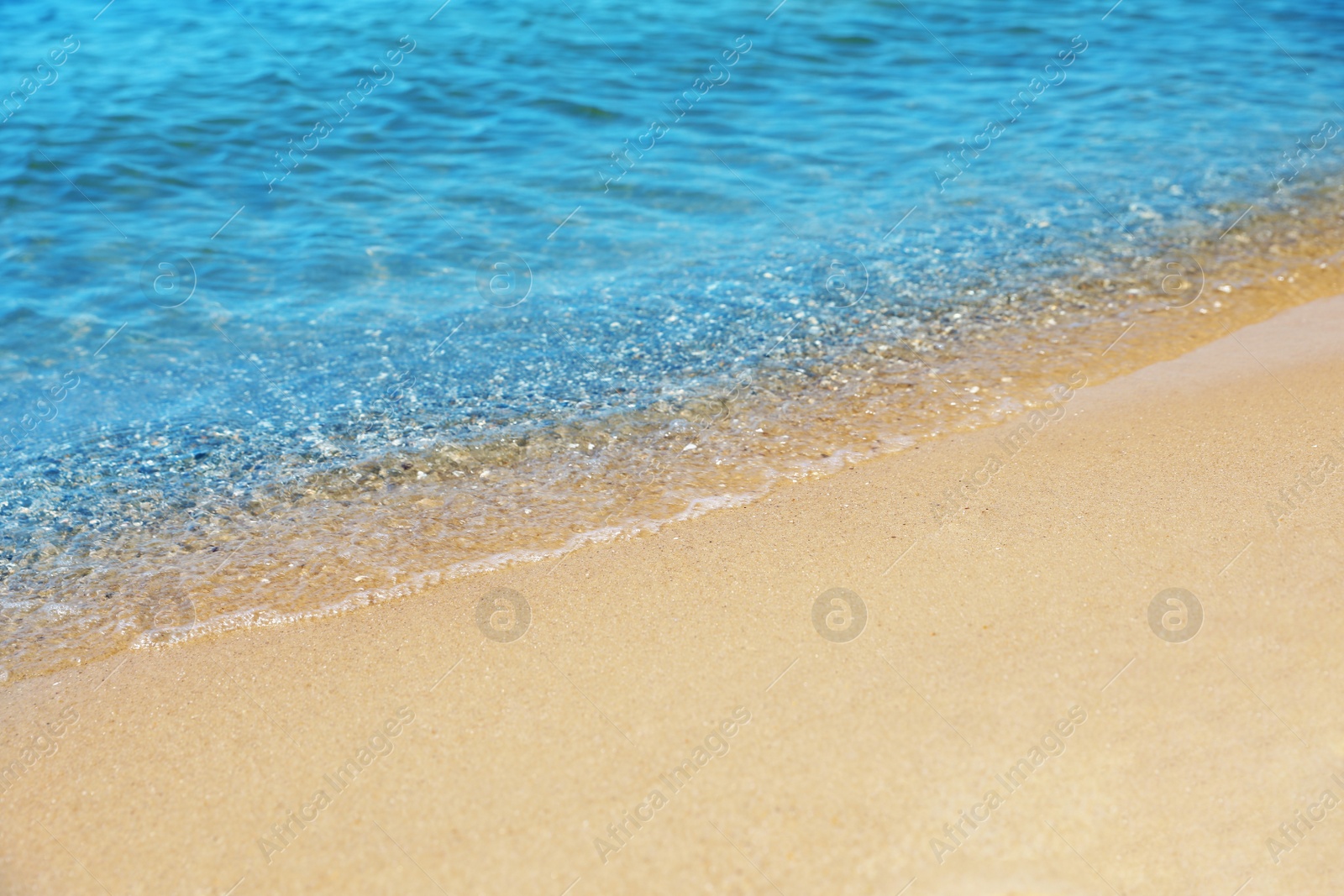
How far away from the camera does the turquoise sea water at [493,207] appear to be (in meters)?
4.64

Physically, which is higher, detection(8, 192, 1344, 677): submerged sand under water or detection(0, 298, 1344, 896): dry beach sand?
detection(0, 298, 1344, 896): dry beach sand

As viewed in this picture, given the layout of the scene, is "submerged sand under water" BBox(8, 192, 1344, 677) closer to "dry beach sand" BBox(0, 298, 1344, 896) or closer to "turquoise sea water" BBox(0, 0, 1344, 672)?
"turquoise sea water" BBox(0, 0, 1344, 672)

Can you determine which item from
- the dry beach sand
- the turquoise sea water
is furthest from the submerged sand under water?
the dry beach sand

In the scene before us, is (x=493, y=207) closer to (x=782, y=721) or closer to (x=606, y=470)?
(x=606, y=470)

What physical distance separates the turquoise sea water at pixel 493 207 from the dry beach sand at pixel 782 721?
1.83 ft

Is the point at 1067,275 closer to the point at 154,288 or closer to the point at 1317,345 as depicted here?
the point at 1317,345

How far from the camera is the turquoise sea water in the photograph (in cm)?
464

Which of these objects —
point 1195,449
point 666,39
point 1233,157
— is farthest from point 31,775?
point 666,39

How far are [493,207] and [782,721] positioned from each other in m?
5.40

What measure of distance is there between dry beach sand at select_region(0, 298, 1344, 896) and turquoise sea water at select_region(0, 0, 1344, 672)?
558 mm

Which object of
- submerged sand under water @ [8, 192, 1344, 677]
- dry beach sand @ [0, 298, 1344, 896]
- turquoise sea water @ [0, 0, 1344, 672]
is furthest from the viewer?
turquoise sea water @ [0, 0, 1344, 672]

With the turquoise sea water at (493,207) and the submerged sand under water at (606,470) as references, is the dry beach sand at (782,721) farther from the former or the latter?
the turquoise sea water at (493,207)

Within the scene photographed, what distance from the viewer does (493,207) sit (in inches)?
292

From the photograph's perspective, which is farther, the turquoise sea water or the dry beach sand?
the turquoise sea water
